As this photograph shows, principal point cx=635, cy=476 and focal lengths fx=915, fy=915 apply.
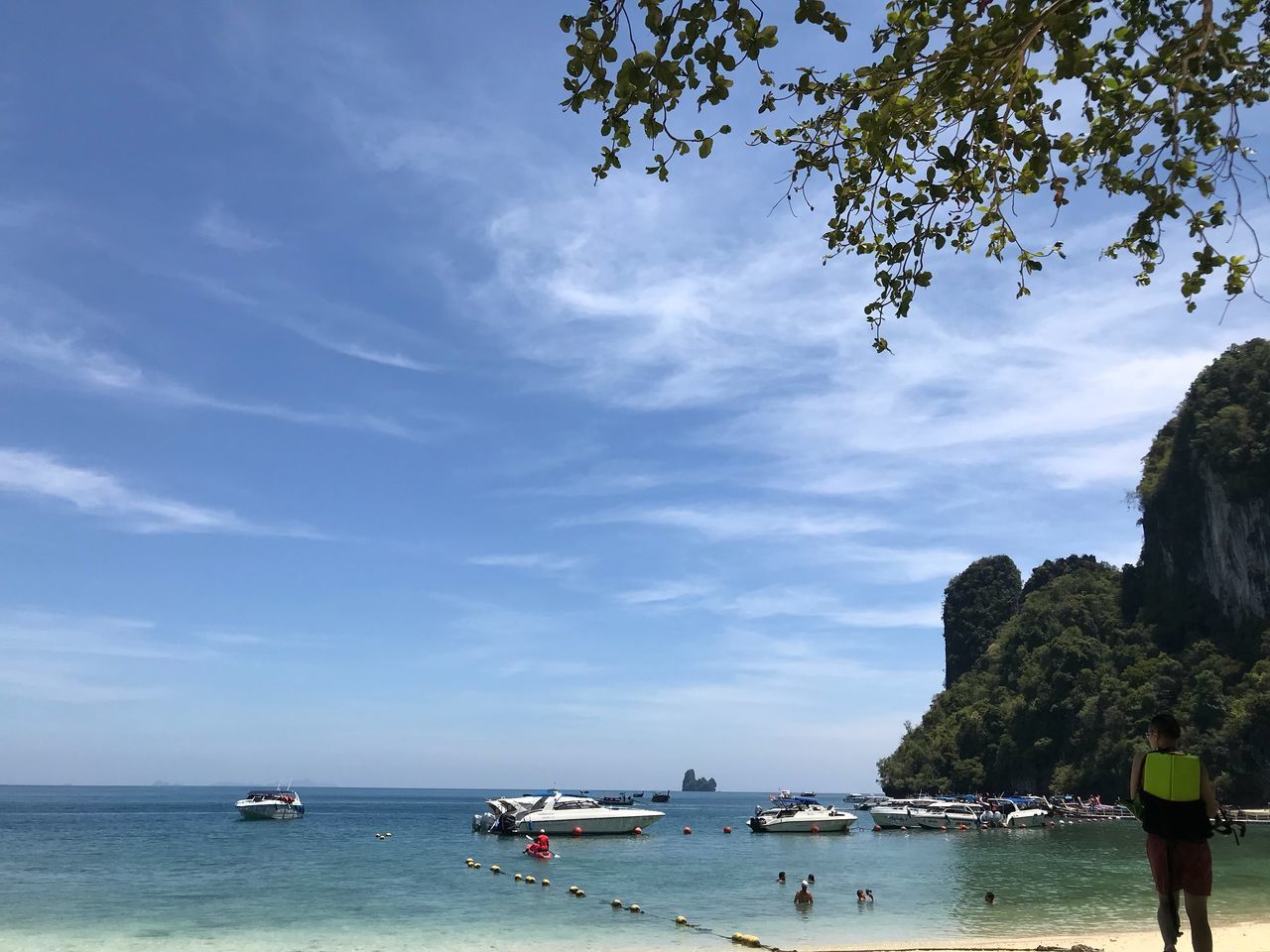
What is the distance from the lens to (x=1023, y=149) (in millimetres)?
6203

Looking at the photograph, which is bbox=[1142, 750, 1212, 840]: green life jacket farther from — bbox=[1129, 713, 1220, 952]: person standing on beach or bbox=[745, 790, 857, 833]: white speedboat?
bbox=[745, 790, 857, 833]: white speedboat

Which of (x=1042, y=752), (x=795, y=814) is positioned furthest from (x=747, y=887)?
(x=1042, y=752)

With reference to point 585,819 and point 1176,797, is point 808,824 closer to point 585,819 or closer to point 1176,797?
point 585,819

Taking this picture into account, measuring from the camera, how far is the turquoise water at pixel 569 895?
1947 centimetres

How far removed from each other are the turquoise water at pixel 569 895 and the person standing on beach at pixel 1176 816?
517 inches

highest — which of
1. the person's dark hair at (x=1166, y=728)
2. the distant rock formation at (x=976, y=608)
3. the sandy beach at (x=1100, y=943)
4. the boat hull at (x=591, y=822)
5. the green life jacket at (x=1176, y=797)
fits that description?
the distant rock formation at (x=976, y=608)

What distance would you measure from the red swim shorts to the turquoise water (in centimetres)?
1322

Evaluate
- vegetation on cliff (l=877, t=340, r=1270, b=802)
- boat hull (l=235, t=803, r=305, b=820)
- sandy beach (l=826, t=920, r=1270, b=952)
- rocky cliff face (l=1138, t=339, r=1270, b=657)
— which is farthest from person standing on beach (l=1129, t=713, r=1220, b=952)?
rocky cliff face (l=1138, t=339, r=1270, b=657)

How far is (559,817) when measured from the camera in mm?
51844

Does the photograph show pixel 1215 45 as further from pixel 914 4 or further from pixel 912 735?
pixel 912 735

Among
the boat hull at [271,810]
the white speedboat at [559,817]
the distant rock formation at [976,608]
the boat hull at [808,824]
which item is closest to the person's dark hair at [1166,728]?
the white speedboat at [559,817]

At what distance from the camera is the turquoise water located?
19469 mm

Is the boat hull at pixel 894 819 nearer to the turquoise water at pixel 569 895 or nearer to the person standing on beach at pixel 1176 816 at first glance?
the turquoise water at pixel 569 895

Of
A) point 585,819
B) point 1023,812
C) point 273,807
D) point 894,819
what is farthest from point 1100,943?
point 273,807
